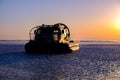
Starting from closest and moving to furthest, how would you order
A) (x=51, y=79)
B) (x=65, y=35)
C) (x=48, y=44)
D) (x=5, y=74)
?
(x=51, y=79) < (x=5, y=74) < (x=48, y=44) < (x=65, y=35)

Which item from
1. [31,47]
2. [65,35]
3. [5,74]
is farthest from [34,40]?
[5,74]

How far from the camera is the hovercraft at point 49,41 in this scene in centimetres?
4525

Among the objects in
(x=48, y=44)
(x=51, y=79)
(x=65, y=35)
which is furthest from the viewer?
(x=65, y=35)

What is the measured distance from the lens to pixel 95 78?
906 inches

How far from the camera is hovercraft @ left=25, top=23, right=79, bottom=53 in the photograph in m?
45.2

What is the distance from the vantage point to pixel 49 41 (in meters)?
45.8

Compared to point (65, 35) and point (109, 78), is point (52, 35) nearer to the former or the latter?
point (65, 35)

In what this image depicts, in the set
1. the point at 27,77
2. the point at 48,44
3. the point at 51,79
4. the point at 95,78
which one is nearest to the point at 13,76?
the point at 27,77

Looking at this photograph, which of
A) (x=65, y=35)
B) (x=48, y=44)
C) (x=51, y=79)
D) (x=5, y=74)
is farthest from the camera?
(x=65, y=35)

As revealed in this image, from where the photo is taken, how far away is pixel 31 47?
1793 inches

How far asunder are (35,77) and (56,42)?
22661 mm

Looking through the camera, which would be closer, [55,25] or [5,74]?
[5,74]

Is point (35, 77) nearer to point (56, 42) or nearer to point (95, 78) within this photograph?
point (95, 78)

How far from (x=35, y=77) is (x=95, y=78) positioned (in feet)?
12.2
